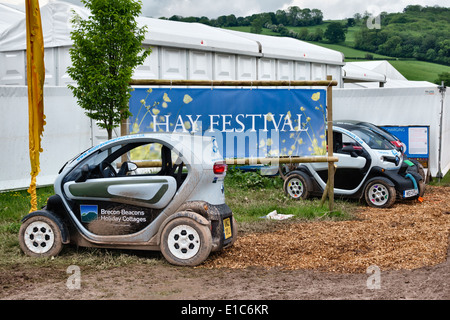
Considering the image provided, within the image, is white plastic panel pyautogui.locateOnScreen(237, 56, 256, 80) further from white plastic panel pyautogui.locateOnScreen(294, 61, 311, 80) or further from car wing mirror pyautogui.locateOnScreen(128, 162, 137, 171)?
car wing mirror pyautogui.locateOnScreen(128, 162, 137, 171)

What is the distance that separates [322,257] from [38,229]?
365 centimetres

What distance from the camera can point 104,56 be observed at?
998 centimetres

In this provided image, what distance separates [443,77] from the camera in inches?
2672

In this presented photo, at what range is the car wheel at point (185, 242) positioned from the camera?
7.38 meters

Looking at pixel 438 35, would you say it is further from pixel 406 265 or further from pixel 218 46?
pixel 406 265

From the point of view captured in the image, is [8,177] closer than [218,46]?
Yes

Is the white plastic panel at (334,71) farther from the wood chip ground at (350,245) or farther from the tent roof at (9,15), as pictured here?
the wood chip ground at (350,245)

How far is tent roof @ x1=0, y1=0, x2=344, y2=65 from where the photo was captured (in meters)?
15.4

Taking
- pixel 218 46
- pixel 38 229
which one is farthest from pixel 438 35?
pixel 38 229

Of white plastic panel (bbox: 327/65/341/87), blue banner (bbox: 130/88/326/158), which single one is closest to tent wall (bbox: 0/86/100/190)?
blue banner (bbox: 130/88/326/158)

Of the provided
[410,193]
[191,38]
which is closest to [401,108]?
[410,193]

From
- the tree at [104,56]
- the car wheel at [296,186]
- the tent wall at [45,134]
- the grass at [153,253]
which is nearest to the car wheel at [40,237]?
the grass at [153,253]

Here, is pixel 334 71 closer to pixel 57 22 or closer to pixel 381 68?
pixel 57 22

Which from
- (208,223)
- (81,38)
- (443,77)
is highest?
(443,77)
